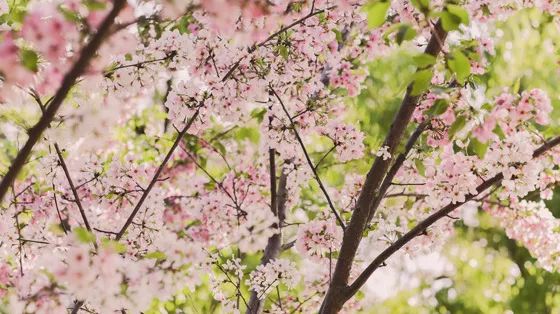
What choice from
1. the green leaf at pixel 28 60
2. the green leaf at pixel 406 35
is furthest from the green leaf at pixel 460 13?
the green leaf at pixel 28 60

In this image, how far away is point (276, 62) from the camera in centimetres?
354

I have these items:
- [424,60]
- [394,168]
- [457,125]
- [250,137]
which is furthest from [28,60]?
[250,137]

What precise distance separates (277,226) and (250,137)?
2.37 meters

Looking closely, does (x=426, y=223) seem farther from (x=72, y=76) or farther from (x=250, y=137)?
(x=250, y=137)

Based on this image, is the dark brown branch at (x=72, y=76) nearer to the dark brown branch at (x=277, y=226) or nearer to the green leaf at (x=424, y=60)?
the green leaf at (x=424, y=60)

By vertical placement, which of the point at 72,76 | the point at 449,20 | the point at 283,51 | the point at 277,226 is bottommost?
the point at 72,76

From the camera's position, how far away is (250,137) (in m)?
6.07

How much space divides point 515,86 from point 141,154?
172 inches

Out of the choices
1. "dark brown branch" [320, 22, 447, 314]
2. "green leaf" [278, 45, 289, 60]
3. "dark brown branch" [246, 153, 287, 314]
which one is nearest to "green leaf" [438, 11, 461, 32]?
"dark brown branch" [320, 22, 447, 314]

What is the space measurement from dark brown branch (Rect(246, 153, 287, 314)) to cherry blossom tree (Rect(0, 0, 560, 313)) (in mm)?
15

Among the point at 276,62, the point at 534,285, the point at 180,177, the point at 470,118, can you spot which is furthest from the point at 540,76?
the point at 470,118

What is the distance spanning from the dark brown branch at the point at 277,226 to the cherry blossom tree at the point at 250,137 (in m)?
0.01

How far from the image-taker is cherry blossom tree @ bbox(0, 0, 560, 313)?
6.00 feet

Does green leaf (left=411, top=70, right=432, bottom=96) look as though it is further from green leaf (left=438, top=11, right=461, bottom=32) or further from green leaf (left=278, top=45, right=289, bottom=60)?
green leaf (left=278, top=45, right=289, bottom=60)
